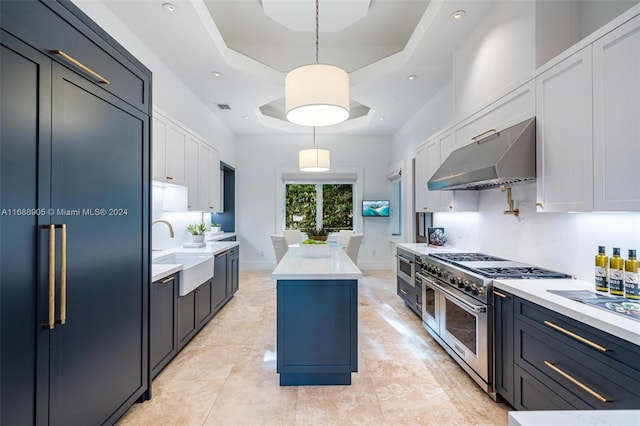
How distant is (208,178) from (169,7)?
2.28 metres

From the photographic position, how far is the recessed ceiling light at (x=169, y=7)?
254 cm

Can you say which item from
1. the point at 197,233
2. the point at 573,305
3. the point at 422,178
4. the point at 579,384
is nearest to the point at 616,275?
the point at 573,305

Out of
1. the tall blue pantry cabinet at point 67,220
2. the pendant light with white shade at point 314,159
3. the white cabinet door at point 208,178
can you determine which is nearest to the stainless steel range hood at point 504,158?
the tall blue pantry cabinet at point 67,220

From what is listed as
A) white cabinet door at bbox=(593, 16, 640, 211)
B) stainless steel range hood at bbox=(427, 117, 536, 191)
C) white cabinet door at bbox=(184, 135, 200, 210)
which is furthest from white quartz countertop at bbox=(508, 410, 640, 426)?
white cabinet door at bbox=(184, 135, 200, 210)

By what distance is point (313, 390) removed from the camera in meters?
2.29

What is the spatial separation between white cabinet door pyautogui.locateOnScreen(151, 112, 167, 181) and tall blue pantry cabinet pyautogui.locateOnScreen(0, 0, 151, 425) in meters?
0.79

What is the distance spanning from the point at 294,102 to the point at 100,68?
122 centimetres

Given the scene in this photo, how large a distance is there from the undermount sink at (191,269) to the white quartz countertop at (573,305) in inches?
101

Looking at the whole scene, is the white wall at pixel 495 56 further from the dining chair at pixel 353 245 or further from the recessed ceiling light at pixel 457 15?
the dining chair at pixel 353 245

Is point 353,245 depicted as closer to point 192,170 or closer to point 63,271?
Result: point 192,170

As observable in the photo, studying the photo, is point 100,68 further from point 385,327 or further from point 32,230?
point 385,327

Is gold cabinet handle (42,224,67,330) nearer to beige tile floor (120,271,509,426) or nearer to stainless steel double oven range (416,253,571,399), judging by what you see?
beige tile floor (120,271,509,426)

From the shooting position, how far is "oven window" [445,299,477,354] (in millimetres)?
2342

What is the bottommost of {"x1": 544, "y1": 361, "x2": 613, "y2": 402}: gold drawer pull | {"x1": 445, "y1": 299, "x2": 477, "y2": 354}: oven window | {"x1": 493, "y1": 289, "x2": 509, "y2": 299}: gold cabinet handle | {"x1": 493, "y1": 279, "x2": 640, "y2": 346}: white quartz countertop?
{"x1": 445, "y1": 299, "x2": 477, "y2": 354}: oven window
